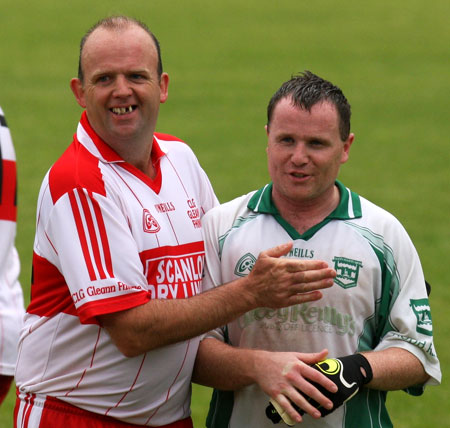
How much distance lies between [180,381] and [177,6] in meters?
27.6

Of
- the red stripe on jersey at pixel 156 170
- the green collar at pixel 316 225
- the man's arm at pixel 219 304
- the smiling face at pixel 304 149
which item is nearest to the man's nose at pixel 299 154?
the smiling face at pixel 304 149

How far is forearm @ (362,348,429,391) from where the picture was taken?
438 cm

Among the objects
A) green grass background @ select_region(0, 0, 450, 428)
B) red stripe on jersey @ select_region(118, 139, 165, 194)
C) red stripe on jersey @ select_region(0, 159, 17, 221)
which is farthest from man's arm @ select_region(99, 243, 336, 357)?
green grass background @ select_region(0, 0, 450, 428)

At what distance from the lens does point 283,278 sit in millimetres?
4238

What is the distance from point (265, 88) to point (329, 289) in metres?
18.3

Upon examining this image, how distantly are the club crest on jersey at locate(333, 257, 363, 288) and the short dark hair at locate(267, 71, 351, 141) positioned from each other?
1.90 ft

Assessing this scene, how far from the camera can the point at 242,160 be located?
17.2 meters

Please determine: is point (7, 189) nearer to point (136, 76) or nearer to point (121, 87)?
point (121, 87)

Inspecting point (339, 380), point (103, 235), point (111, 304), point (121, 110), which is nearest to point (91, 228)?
point (103, 235)

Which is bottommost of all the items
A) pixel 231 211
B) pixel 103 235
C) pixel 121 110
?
pixel 103 235

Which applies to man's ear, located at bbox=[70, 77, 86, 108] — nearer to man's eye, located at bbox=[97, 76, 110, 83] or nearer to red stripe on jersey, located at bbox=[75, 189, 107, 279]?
man's eye, located at bbox=[97, 76, 110, 83]

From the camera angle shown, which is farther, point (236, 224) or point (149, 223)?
point (236, 224)

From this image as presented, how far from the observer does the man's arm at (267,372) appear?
420 centimetres

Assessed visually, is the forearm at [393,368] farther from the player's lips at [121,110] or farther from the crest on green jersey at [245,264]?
the player's lips at [121,110]
